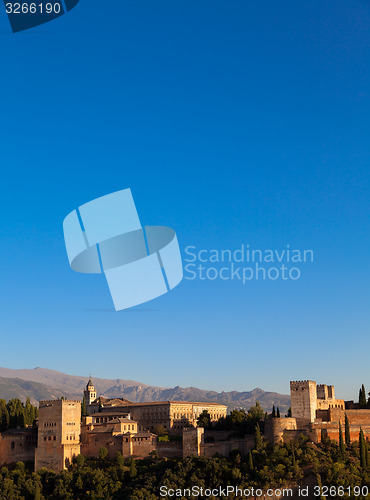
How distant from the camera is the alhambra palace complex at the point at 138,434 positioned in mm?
59000

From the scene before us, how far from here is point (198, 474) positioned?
55438 mm

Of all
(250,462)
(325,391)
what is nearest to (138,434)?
(250,462)

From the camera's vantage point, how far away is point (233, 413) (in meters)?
67.0

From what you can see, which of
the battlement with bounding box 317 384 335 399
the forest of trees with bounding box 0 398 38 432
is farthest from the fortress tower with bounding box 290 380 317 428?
the forest of trees with bounding box 0 398 38 432

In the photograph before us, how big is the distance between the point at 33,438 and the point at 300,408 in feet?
88.7

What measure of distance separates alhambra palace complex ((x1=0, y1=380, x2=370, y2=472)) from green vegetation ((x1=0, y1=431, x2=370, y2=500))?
3.82 ft

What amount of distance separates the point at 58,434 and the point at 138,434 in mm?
7693

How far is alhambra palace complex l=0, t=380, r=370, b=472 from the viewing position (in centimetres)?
5900

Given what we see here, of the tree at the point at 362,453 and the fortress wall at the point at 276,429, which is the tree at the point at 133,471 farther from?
the tree at the point at 362,453

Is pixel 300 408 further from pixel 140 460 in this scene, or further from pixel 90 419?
pixel 90 419

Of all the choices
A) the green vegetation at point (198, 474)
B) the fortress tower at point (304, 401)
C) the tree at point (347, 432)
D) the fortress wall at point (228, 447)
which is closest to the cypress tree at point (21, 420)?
the green vegetation at point (198, 474)

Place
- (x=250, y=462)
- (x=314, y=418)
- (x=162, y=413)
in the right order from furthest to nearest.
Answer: (x=162, y=413) < (x=314, y=418) < (x=250, y=462)

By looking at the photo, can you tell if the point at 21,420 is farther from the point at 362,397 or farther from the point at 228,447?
the point at 362,397

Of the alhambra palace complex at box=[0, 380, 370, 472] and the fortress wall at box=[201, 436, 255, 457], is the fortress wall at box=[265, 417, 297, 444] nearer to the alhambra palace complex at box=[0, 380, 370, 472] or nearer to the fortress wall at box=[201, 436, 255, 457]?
the alhambra palace complex at box=[0, 380, 370, 472]
